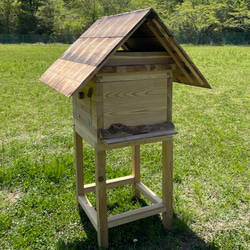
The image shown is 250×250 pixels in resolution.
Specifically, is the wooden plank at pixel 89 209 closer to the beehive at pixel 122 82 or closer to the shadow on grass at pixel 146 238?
the beehive at pixel 122 82

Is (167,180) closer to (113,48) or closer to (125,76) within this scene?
(125,76)

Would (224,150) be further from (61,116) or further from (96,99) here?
(61,116)

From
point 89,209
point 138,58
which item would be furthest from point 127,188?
point 138,58

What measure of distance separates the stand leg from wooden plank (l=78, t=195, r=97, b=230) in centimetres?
80

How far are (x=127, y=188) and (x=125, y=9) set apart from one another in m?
52.0

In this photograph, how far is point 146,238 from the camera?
3.46 m

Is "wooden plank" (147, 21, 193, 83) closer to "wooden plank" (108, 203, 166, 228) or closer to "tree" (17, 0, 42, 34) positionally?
"wooden plank" (108, 203, 166, 228)

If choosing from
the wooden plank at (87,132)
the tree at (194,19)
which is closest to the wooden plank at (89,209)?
the wooden plank at (87,132)

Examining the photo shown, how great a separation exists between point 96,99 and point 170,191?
4.72ft

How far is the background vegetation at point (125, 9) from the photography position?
42.0 m

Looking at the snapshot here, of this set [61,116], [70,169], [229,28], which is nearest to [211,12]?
[229,28]

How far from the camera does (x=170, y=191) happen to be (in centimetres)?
352

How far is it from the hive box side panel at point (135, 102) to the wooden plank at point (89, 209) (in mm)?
1129

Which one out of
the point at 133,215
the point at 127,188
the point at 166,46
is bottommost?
the point at 127,188
